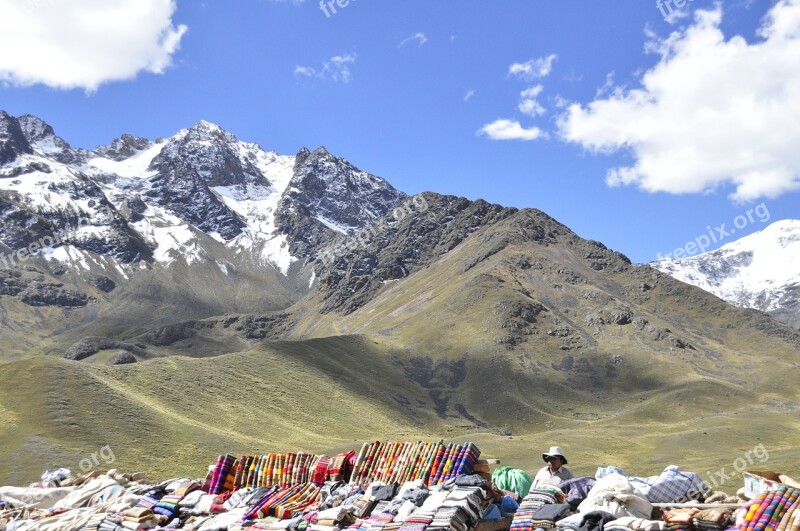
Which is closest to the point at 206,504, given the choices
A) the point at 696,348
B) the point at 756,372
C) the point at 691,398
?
the point at 691,398

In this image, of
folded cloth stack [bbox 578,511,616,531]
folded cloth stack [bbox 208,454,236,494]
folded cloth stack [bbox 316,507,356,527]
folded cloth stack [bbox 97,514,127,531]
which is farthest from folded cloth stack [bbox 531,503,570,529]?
folded cloth stack [bbox 97,514,127,531]

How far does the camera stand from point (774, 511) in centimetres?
1220

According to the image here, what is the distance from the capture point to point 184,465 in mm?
66688

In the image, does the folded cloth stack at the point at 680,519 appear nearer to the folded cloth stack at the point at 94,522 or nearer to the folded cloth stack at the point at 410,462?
the folded cloth stack at the point at 410,462

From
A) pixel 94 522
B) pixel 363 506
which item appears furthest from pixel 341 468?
pixel 94 522

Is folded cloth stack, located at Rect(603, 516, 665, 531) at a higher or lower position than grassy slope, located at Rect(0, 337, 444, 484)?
higher

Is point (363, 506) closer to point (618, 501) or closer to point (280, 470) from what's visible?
point (280, 470)

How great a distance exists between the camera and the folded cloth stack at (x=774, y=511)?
1193 cm

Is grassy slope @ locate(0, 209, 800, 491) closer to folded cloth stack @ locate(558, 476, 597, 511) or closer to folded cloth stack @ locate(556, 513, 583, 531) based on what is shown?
folded cloth stack @ locate(558, 476, 597, 511)

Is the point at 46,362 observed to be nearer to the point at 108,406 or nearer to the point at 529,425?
the point at 108,406

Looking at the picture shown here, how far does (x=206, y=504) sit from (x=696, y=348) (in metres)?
193

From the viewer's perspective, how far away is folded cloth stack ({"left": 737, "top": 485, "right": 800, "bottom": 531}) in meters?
11.9

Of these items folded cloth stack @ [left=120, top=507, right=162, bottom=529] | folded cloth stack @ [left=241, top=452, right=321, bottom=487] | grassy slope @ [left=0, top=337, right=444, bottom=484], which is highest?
folded cloth stack @ [left=241, top=452, right=321, bottom=487]

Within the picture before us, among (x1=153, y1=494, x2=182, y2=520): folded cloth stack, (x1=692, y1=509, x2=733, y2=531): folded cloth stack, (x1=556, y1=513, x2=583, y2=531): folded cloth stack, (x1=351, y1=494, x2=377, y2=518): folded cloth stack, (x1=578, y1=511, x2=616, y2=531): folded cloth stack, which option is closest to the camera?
(x1=692, y1=509, x2=733, y2=531): folded cloth stack
